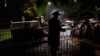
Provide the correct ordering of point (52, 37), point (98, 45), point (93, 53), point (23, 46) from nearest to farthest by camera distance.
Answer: point (98, 45) → point (93, 53) → point (52, 37) → point (23, 46)

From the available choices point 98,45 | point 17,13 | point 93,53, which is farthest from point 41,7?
point 17,13

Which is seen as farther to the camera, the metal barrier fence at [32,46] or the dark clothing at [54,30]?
the metal barrier fence at [32,46]

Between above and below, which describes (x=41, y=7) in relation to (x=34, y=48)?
above

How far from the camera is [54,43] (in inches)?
312

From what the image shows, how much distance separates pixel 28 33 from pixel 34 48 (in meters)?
2.02

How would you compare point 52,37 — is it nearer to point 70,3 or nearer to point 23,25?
point 70,3

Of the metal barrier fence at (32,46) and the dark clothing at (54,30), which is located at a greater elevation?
the dark clothing at (54,30)

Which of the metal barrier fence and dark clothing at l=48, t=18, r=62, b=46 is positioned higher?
dark clothing at l=48, t=18, r=62, b=46

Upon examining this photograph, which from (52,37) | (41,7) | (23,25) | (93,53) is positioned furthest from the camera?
(23,25)

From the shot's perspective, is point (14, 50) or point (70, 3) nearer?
point (70, 3)

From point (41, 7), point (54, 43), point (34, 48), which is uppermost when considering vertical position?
point (41, 7)

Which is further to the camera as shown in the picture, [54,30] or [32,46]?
[32,46]

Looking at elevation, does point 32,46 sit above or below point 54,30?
below

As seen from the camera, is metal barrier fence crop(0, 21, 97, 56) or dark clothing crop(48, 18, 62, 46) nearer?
dark clothing crop(48, 18, 62, 46)
